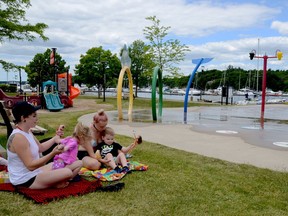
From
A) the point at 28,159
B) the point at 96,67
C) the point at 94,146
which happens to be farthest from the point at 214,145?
the point at 96,67

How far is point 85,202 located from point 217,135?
6668 mm

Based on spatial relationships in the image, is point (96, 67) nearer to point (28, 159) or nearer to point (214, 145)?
point (214, 145)

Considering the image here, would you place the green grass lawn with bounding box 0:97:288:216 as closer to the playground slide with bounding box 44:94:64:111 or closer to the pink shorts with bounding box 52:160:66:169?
the pink shorts with bounding box 52:160:66:169

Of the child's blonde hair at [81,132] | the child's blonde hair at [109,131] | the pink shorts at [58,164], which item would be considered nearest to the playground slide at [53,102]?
the child's blonde hair at [109,131]

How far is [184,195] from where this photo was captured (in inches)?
188

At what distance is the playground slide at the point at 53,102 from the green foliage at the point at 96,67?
2671cm

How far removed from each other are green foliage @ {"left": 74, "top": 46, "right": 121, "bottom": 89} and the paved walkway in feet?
127

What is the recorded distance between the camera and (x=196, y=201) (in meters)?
4.54

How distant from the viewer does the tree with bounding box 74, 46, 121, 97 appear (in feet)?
163

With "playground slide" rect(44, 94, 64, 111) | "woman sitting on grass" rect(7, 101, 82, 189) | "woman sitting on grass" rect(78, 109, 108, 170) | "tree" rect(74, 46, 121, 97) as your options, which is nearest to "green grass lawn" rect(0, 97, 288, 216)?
"woman sitting on grass" rect(7, 101, 82, 189)

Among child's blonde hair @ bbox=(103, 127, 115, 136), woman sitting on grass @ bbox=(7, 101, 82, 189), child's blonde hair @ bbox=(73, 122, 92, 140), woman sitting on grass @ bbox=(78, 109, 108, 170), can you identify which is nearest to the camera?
woman sitting on grass @ bbox=(7, 101, 82, 189)

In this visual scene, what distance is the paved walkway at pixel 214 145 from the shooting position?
697cm

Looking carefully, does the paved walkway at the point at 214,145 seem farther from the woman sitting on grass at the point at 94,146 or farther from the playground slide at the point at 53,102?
the playground slide at the point at 53,102

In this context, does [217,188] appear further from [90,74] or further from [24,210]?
[90,74]
